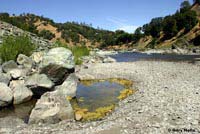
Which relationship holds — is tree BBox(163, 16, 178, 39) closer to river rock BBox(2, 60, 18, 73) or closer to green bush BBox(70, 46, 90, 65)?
green bush BBox(70, 46, 90, 65)

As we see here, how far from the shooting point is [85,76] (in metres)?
32.6

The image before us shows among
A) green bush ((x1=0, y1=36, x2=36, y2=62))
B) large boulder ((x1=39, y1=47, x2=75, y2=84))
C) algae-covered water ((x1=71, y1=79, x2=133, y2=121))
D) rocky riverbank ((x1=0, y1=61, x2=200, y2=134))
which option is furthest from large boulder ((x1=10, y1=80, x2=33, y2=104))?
green bush ((x1=0, y1=36, x2=36, y2=62))

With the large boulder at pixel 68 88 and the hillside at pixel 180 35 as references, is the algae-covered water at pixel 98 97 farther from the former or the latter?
the hillside at pixel 180 35

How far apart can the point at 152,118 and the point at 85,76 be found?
18607mm

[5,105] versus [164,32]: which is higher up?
[164,32]

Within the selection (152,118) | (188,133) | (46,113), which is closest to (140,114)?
(152,118)

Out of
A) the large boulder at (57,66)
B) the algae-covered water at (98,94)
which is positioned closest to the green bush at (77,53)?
the algae-covered water at (98,94)

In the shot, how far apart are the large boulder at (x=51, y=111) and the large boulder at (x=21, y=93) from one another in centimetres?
481

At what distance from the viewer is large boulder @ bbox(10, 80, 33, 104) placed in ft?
69.2

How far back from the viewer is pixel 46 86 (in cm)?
2253

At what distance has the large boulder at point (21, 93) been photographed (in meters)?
21.1

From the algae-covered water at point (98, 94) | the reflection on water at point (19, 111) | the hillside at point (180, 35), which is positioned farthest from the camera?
the hillside at point (180, 35)

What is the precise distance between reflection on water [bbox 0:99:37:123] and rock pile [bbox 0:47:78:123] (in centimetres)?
49

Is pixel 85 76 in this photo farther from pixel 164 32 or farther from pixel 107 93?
pixel 164 32
